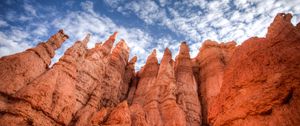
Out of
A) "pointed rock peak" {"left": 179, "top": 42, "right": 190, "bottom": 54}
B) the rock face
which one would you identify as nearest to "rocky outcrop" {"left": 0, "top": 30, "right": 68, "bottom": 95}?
the rock face

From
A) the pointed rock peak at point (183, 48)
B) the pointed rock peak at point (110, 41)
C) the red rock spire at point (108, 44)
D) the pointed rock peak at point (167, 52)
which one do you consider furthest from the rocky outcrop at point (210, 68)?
the pointed rock peak at point (110, 41)

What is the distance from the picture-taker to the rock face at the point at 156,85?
611 cm

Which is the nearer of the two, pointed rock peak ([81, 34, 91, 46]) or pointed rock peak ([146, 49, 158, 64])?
pointed rock peak ([81, 34, 91, 46])

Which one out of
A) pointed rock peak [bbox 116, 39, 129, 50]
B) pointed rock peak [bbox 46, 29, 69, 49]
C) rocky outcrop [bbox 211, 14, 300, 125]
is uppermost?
pointed rock peak [bbox 116, 39, 129, 50]

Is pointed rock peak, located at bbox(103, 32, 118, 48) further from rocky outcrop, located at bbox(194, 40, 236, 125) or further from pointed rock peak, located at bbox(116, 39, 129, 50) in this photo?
rocky outcrop, located at bbox(194, 40, 236, 125)

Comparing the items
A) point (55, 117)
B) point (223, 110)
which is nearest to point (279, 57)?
point (223, 110)

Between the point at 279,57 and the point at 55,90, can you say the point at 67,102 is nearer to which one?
the point at 55,90

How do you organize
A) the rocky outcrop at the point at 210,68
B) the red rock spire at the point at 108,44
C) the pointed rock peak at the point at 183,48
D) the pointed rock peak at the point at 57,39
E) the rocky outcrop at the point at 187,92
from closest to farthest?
the pointed rock peak at the point at 57,39
the rocky outcrop at the point at 187,92
the red rock spire at the point at 108,44
the rocky outcrop at the point at 210,68
the pointed rock peak at the point at 183,48

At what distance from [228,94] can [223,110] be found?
63 cm

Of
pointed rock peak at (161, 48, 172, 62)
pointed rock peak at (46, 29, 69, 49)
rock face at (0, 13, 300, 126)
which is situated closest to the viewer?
rock face at (0, 13, 300, 126)

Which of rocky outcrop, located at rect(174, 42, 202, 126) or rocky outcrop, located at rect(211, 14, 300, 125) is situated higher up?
rocky outcrop, located at rect(174, 42, 202, 126)

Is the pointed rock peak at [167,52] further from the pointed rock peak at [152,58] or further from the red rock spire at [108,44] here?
the red rock spire at [108,44]

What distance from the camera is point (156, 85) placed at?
26.5 meters

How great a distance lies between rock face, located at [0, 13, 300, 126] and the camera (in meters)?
6.11
